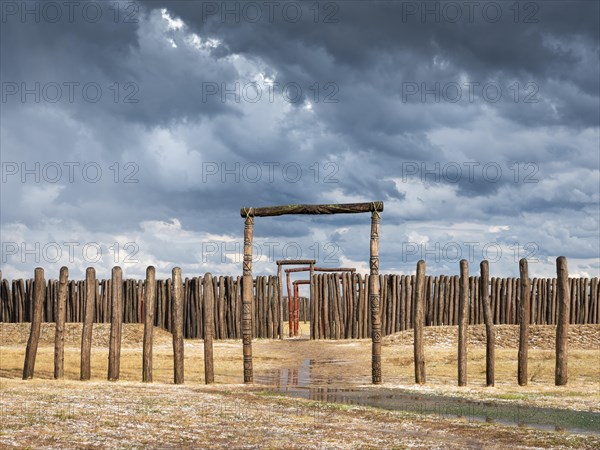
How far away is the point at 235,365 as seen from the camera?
691 inches

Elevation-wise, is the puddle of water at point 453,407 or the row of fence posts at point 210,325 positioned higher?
the row of fence posts at point 210,325

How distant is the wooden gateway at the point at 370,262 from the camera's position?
13.3 m

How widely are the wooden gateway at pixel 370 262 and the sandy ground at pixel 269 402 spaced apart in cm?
60

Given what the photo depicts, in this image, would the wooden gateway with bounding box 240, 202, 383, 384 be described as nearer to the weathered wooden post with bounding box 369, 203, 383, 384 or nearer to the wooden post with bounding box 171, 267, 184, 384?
the weathered wooden post with bounding box 369, 203, 383, 384

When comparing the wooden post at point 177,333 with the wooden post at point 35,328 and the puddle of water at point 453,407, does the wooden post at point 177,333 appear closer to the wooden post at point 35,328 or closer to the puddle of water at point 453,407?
the puddle of water at point 453,407

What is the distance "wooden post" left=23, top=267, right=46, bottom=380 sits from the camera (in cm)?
1366

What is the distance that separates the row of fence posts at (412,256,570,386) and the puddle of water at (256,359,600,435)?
1.32m

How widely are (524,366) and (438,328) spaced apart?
8.94 meters

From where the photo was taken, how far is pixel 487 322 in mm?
12797

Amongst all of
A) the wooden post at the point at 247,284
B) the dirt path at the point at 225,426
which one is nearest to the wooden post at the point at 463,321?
the dirt path at the point at 225,426

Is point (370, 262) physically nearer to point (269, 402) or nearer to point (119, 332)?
point (269, 402)

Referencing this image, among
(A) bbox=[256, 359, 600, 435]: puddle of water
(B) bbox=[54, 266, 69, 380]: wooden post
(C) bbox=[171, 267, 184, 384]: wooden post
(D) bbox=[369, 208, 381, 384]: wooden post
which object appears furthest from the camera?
(B) bbox=[54, 266, 69, 380]: wooden post

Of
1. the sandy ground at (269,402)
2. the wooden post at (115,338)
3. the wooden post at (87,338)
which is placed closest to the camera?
the sandy ground at (269,402)

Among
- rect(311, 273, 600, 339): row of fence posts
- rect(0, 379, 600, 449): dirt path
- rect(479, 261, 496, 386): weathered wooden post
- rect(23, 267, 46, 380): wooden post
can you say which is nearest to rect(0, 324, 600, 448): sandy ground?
rect(0, 379, 600, 449): dirt path
